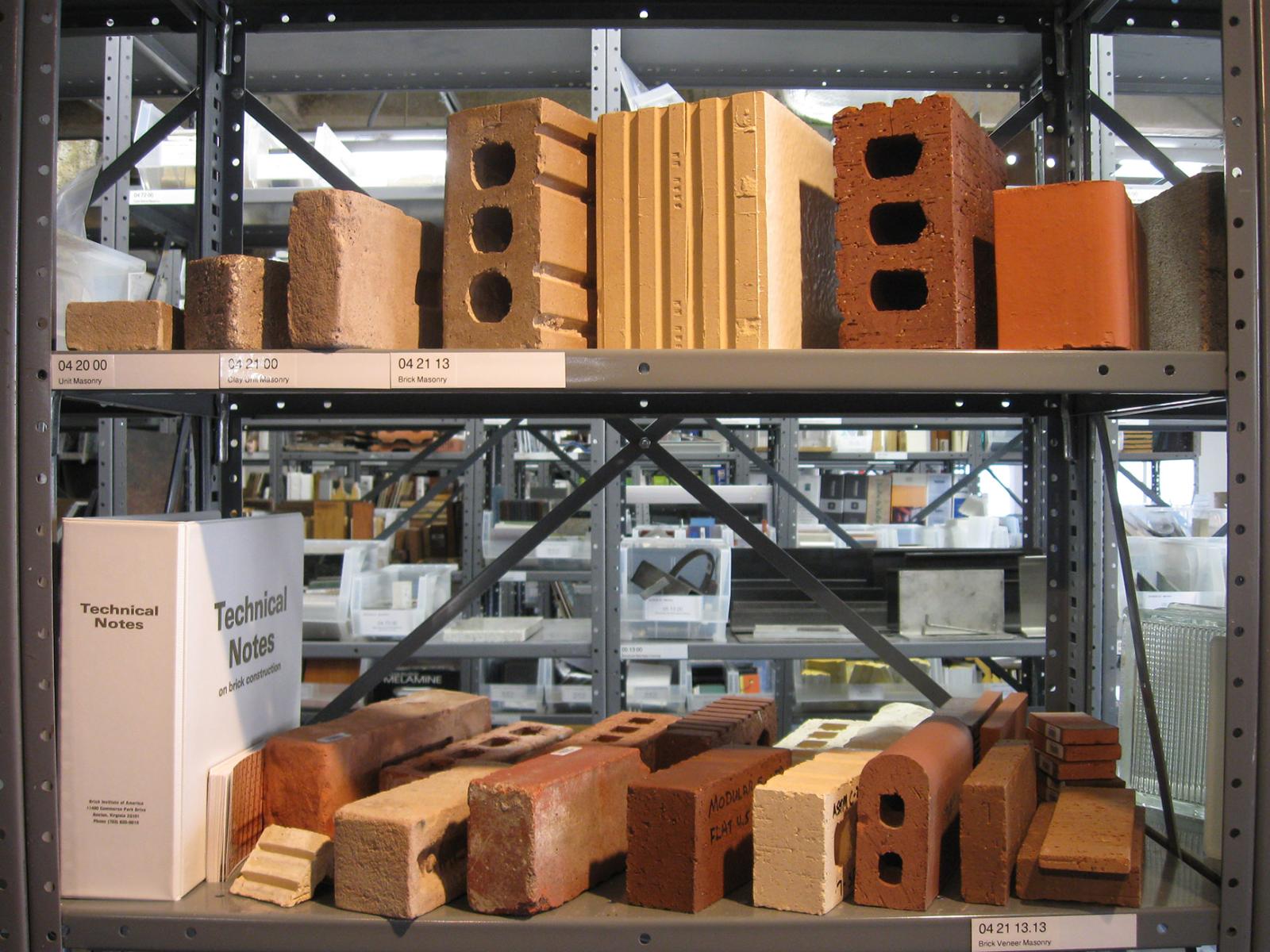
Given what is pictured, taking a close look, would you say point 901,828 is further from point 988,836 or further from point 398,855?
point 398,855

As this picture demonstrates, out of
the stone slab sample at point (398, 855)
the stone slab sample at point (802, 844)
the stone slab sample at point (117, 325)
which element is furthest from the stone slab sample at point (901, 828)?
the stone slab sample at point (117, 325)

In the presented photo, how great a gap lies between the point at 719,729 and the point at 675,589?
147 centimetres

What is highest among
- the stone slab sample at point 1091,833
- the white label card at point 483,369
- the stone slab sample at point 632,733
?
the white label card at point 483,369

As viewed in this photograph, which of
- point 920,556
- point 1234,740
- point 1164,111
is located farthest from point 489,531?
point 1164,111

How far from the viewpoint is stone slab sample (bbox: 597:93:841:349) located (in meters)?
1.10

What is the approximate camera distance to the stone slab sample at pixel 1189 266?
3.55ft

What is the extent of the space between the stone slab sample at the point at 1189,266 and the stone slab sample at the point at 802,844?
68 centimetres

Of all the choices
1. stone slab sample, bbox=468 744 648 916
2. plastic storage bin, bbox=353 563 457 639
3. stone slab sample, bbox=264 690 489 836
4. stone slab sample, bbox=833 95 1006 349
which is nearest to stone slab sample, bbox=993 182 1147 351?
stone slab sample, bbox=833 95 1006 349

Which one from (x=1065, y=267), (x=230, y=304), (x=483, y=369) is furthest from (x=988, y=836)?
(x=230, y=304)

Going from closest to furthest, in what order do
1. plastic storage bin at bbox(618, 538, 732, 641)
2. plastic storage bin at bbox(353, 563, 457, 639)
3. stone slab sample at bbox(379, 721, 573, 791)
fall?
stone slab sample at bbox(379, 721, 573, 791) → plastic storage bin at bbox(618, 538, 732, 641) → plastic storage bin at bbox(353, 563, 457, 639)

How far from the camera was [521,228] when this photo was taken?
1113 millimetres

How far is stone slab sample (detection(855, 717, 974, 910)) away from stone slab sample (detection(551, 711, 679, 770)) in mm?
360

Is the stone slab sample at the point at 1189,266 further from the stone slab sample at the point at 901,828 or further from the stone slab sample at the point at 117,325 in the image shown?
the stone slab sample at the point at 117,325

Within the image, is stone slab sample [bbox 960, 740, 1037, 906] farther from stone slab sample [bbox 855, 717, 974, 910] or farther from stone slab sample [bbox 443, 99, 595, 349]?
stone slab sample [bbox 443, 99, 595, 349]
